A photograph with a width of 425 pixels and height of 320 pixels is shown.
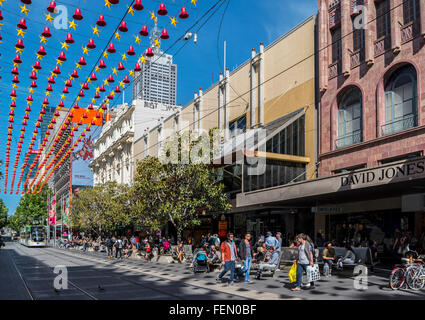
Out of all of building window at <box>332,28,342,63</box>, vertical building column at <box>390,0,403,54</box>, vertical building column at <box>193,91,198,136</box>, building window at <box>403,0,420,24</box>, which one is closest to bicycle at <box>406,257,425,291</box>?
vertical building column at <box>390,0,403,54</box>

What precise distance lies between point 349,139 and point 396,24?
5791 mm

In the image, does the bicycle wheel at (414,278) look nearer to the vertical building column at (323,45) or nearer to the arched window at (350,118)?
the arched window at (350,118)

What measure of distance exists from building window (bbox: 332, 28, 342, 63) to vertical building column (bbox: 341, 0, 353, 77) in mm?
532

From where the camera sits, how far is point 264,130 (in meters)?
26.8

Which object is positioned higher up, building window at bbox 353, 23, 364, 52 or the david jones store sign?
building window at bbox 353, 23, 364, 52

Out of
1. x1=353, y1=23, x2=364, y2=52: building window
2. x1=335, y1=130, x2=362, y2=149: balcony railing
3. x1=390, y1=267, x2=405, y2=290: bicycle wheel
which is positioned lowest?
x1=390, y1=267, x2=405, y2=290: bicycle wheel

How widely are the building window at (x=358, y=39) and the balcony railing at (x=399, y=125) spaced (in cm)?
432

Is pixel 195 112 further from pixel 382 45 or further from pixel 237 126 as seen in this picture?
pixel 382 45

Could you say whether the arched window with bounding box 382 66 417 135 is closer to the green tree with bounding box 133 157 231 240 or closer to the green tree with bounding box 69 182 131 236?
the green tree with bounding box 133 157 231 240

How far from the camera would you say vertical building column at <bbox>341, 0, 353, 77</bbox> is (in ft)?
72.7

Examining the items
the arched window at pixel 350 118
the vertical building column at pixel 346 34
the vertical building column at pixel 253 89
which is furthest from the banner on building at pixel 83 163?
the vertical building column at pixel 346 34

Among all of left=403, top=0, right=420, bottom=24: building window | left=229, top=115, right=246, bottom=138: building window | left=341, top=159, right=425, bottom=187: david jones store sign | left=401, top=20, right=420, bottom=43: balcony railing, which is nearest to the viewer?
left=341, top=159, right=425, bottom=187: david jones store sign
